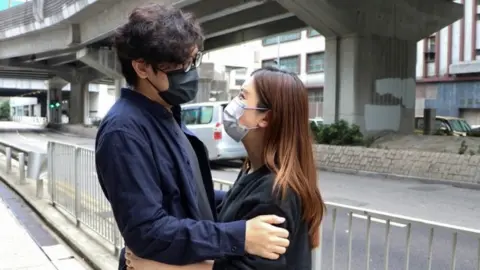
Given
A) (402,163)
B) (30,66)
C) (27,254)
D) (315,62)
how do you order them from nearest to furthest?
(27,254) < (402,163) < (30,66) < (315,62)

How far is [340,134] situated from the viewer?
15234 millimetres

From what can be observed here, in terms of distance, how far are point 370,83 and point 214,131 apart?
262 inches

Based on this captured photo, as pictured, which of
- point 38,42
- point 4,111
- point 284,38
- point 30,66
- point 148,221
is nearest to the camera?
point 148,221

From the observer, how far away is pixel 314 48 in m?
50.0

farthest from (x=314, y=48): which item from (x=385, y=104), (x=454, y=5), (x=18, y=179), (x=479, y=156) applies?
(x=18, y=179)

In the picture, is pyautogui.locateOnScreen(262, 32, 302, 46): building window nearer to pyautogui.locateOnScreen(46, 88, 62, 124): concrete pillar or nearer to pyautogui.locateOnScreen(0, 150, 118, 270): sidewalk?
pyautogui.locateOnScreen(46, 88, 62, 124): concrete pillar

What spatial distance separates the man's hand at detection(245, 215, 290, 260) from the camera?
1434 mm

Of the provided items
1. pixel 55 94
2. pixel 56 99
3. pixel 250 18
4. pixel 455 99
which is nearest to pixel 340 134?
pixel 250 18

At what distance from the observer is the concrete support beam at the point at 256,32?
23.8 m

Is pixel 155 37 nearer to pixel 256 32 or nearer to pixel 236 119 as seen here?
pixel 236 119

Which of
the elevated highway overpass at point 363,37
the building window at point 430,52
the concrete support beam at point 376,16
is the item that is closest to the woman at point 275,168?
the elevated highway overpass at point 363,37

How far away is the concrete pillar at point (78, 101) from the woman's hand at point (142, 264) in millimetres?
45343

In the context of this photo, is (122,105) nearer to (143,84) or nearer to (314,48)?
(143,84)

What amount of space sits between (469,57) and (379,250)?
38730 mm
